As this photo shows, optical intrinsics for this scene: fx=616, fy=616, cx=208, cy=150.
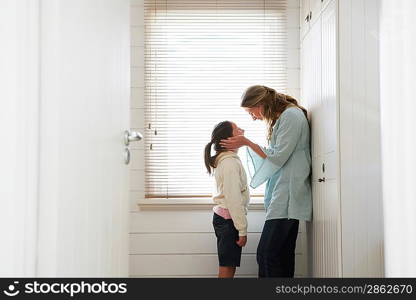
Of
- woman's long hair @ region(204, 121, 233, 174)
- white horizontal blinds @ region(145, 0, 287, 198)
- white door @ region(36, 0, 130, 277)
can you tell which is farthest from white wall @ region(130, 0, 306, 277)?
white door @ region(36, 0, 130, 277)

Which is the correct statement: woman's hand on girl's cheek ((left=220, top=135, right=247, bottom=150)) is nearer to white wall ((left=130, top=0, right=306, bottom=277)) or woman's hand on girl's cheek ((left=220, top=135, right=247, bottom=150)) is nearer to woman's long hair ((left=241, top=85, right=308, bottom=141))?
woman's long hair ((left=241, top=85, right=308, bottom=141))

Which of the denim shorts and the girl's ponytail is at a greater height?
the girl's ponytail

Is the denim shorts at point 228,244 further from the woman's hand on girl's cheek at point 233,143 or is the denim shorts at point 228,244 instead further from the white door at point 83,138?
the white door at point 83,138

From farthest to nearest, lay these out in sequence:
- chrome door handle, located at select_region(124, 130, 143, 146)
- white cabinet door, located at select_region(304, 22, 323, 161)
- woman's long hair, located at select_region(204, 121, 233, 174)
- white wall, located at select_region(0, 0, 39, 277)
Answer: woman's long hair, located at select_region(204, 121, 233, 174) < white cabinet door, located at select_region(304, 22, 323, 161) < chrome door handle, located at select_region(124, 130, 143, 146) < white wall, located at select_region(0, 0, 39, 277)

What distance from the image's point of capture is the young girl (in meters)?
3.63

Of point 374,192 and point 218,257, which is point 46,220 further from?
point 218,257

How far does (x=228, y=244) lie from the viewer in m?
3.69

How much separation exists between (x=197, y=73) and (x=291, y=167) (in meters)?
1.06

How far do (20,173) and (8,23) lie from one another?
30 centimetres

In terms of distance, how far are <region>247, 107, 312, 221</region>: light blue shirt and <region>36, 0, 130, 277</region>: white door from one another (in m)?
1.57

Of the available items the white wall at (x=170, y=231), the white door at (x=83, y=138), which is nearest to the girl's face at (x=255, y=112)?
the white wall at (x=170, y=231)

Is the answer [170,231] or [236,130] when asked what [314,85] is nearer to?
[236,130]

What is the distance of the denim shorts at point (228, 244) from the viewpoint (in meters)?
3.68

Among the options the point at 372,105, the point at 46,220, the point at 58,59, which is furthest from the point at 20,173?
the point at 372,105
